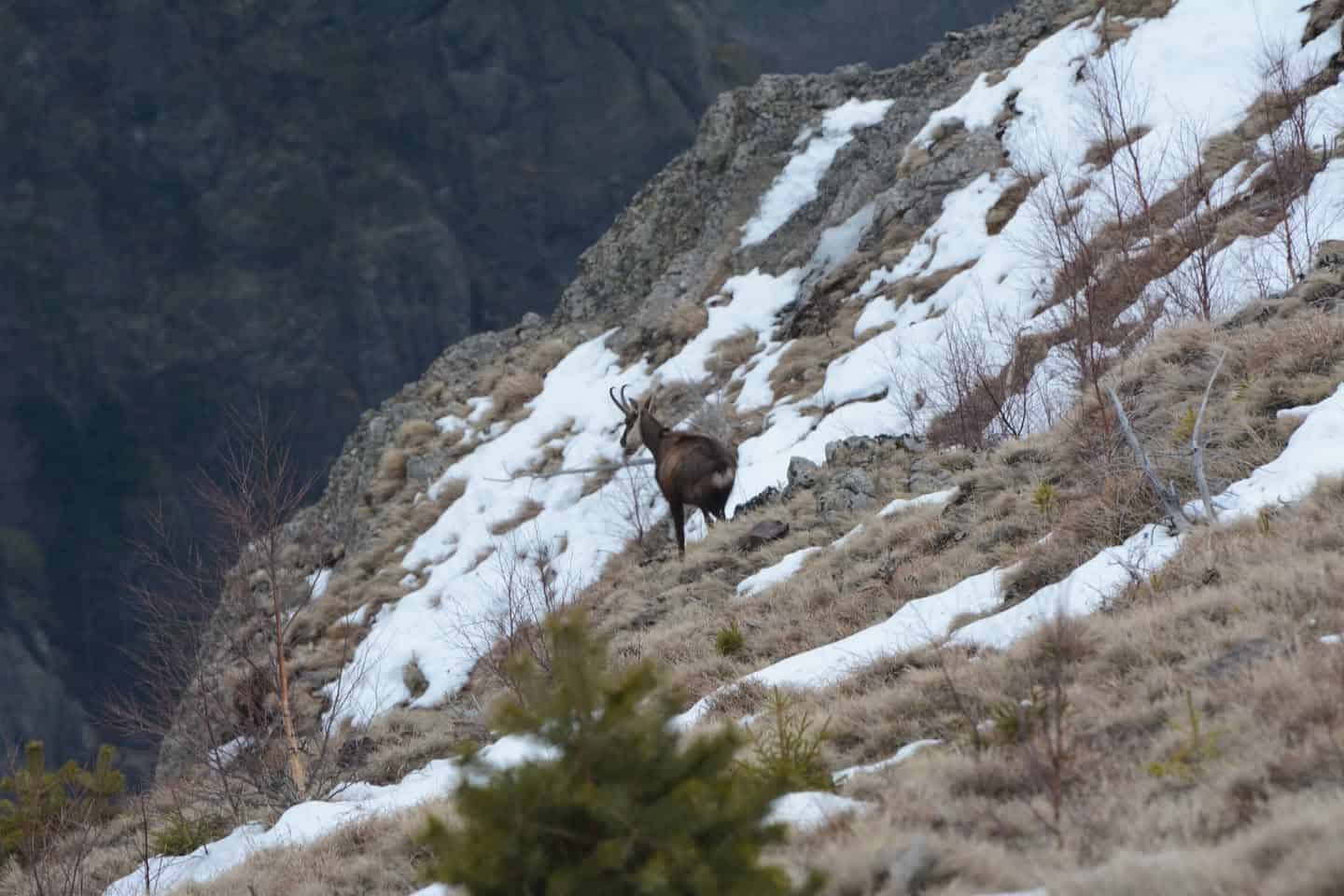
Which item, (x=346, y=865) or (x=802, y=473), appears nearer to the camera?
(x=346, y=865)

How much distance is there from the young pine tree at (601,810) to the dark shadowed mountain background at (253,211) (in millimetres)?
50747

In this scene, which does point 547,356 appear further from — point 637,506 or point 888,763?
point 888,763

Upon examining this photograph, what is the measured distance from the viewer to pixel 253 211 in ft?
183

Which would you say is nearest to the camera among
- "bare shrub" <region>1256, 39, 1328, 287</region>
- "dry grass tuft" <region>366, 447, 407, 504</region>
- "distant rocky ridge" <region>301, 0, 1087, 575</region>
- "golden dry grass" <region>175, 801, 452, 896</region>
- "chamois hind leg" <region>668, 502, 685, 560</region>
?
"golden dry grass" <region>175, 801, 452, 896</region>

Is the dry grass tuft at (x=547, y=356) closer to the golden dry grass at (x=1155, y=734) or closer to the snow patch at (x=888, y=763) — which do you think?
the golden dry grass at (x=1155, y=734)

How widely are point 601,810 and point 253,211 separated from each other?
57470 mm

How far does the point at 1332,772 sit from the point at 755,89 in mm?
25285

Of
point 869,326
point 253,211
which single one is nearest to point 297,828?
point 869,326

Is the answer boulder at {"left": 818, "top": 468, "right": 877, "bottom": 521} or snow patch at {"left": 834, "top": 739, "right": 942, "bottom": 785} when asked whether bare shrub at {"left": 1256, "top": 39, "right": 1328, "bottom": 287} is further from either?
snow patch at {"left": 834, "top": 739, "right": 942, "bottom": 785}

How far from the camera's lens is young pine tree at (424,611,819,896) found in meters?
2.89

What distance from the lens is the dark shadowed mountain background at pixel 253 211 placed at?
2090 inches

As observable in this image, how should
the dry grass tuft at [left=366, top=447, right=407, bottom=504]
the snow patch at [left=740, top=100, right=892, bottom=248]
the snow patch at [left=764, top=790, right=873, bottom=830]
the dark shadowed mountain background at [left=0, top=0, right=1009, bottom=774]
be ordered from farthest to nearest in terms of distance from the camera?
the dark shadowed mountain background at [left=0, top=0, right=1009, bottom=774] < the snow patch at [left=740, top=100, right=892, bottom=248] < the dry grass tuft at [left=366, top=447, right=407, bottom=504] < the snow patch at [left=764, top=790, right=873, bottom=830]

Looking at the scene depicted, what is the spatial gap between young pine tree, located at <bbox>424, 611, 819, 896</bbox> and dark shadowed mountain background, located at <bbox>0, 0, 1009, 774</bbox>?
166 feet

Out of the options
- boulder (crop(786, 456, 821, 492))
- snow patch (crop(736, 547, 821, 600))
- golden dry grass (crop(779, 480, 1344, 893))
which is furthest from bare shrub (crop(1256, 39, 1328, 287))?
golden dry grass (crop(779, 480, 1344, 893))
